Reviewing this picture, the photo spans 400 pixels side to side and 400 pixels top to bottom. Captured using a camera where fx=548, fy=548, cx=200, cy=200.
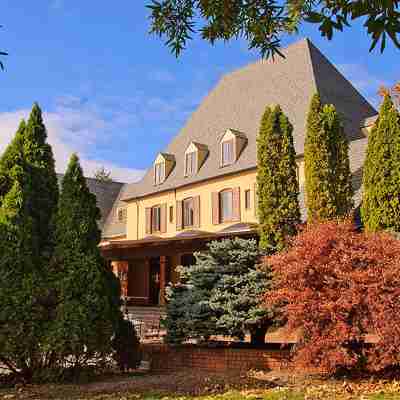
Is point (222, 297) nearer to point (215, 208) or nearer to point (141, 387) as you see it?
point (141, 387)

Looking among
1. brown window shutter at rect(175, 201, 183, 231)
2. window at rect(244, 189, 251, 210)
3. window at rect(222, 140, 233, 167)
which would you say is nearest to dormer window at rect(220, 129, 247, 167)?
window at rect(222, 140, 233, 167)

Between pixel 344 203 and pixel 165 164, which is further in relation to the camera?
pixel 165 164

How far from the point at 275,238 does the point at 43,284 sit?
9.20 meters

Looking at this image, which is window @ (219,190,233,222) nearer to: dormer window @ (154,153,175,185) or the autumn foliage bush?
dormer window @ (154,153,175,185)

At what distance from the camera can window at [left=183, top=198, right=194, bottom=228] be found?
→ 30109mm

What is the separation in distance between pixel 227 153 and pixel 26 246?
19454 millimetres

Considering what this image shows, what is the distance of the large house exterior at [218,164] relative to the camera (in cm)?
2575

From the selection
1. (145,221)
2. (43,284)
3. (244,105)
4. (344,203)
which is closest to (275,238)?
(344,203)

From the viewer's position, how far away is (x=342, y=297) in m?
8.71

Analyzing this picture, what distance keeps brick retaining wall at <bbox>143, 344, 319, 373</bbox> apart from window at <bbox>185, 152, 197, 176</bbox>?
19483 mm

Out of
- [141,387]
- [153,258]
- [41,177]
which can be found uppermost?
[41,177]

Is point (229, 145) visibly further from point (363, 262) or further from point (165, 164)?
point (363, 262)

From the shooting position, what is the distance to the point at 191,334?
11383 mm

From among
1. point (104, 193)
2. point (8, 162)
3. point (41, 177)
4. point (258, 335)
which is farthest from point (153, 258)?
point (8, 162)
